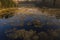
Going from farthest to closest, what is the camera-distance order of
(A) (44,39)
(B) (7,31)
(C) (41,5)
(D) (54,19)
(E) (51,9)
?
(C) (41,5) → (E) (51,9) → (D) (54,19) → (B) (7,31) → (A) (44,39)

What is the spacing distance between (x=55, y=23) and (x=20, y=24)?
3.70ft

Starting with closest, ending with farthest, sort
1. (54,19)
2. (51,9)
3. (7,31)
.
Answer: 1. (7,31)
2. (54,19)
3. (51,9)

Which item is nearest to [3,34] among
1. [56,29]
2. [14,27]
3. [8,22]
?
[14,27]

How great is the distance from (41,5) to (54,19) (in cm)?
214

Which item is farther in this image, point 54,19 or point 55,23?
point 54,19

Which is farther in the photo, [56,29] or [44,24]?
[44,24]

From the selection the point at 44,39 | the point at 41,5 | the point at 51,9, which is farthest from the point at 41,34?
the point at 41,5

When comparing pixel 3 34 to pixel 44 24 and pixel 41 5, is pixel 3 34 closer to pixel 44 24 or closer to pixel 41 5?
pixel 44 24

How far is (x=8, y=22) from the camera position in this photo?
15.7 ft

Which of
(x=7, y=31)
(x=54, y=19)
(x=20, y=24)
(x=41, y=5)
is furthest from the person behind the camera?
(x=41, y=5)

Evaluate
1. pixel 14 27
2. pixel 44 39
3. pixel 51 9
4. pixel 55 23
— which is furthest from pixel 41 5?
pixel 44 39

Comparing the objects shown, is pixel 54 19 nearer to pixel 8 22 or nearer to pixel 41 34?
pixel 41 34

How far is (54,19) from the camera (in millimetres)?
5145

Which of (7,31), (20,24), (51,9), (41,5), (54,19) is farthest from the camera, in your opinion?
(41,5)
